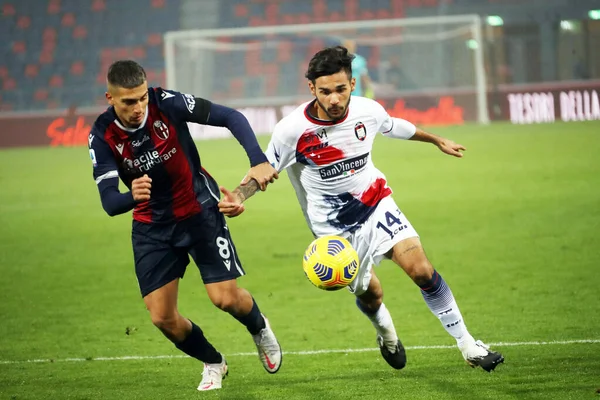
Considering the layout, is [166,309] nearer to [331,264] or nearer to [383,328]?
[331,264]

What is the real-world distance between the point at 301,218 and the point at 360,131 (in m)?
8.09

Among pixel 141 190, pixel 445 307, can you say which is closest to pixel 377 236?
pixel 445 307

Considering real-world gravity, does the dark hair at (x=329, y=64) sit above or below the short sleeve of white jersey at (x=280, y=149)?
above

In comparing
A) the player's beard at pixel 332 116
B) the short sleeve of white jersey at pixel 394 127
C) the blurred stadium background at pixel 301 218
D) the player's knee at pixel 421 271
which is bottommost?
the blurred stadium background at pixel 301 218

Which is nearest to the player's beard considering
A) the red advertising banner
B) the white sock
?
the white sock

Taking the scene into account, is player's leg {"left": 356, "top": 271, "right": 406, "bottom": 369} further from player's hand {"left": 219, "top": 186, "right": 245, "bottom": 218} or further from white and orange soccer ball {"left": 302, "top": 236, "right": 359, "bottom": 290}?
player's hand {"left": 219, "top": 186, "right": 245, "bottom": 218}

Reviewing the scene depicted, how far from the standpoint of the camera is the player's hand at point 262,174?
5.66 metres

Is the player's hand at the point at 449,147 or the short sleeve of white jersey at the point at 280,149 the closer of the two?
the short sleeve of white jersey at the point at 280,149

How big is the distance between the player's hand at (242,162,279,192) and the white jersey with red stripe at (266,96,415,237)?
57 centimetres

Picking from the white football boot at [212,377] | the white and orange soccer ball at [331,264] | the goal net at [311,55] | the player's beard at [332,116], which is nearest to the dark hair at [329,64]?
the player's beard at [332,116]

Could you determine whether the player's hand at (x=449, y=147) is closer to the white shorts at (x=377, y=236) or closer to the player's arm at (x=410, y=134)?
the player's arm at (x=410, y=134)

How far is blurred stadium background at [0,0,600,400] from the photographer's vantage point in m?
7.05

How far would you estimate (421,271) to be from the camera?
241 inches

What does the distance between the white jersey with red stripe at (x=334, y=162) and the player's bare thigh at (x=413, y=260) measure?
1.27ft
